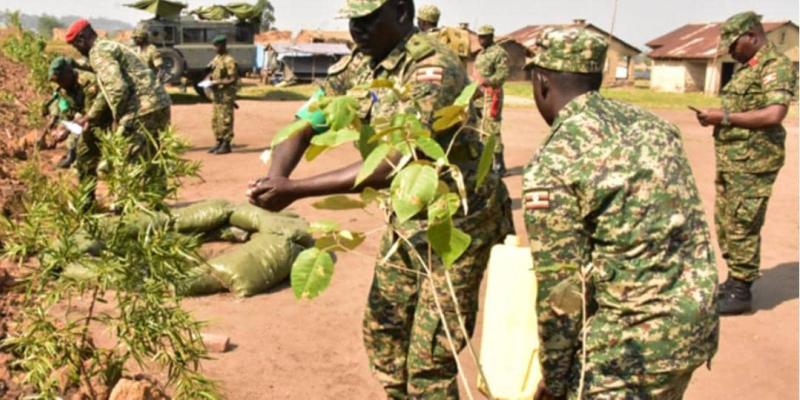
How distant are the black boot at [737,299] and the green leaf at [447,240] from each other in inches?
143

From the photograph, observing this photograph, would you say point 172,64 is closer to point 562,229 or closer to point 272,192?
point 272,192

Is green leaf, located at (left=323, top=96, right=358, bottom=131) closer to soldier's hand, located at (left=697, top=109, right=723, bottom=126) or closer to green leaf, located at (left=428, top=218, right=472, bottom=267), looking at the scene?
green leaf, located at (left=428, top=218, right=472, bottom=267)

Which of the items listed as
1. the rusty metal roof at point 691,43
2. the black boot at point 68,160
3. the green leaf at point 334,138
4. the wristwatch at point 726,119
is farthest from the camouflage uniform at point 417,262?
the rusty metal roof at point 691,43

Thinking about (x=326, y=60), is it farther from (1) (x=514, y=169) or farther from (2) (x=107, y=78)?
(2) (x=107, y=78)

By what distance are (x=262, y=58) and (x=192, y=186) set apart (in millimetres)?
20851

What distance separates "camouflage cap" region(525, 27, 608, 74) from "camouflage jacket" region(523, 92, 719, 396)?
92 mm

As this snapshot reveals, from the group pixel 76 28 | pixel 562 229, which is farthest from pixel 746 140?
Result: pixel 76 28

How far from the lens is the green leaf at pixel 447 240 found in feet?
5.05

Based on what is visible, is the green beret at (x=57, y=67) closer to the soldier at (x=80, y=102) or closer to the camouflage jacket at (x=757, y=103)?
the soldier at (x=80, y=102)

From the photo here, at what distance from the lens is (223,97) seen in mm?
10539

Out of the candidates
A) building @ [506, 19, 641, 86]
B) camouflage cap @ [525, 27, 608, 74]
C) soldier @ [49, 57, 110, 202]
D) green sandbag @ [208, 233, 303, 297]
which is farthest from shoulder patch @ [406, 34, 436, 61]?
building @ [506, 19, 641, 86]

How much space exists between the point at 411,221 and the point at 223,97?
8.36 m

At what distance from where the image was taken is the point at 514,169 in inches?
389

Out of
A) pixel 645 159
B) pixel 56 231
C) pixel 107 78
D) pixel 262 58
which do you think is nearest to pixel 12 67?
pixel 262 58
